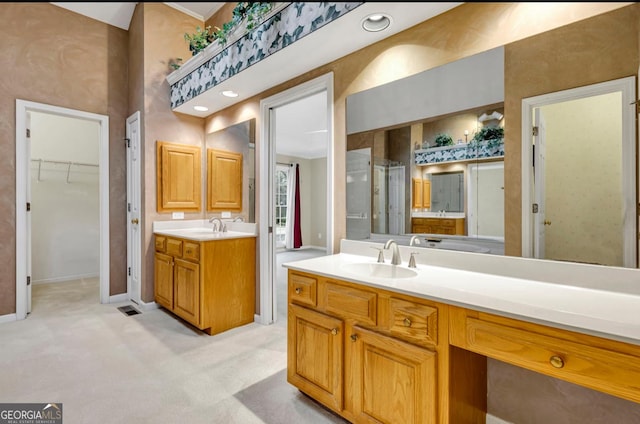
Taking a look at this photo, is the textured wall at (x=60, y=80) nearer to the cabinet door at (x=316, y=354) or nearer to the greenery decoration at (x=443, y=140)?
the cabinet door at (x=316, y=354)

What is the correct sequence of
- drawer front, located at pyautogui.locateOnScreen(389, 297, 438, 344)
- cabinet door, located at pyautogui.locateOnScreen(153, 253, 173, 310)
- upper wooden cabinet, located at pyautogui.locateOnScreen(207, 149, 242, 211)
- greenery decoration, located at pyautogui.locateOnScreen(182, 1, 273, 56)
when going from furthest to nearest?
upper wooden cabinet, located at pyautogui.locateOnScreen(207, 149, 242, 211) → cabinet door, located at pyautogui.locateOnScreen(153, 253, 173, 310) → greenery decoration, located at pyautogui.locateOnScreen(182, 1, 273, 56) → drawer front, located at pyautogui.locateOnScreen(389, 297, 438, 344)

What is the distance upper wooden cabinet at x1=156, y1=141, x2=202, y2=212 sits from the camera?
3.36 m

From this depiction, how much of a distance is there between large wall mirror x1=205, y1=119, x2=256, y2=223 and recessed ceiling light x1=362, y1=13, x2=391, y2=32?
5.14 feet

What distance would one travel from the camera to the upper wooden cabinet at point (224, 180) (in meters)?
3.27

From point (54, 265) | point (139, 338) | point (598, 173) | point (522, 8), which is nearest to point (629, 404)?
point (598, 173)

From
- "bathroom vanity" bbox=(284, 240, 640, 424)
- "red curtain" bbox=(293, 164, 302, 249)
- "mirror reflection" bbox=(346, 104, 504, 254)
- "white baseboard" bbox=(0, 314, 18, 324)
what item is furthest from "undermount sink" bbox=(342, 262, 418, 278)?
"red curtain" bbox=(293, 164, 302, 249)

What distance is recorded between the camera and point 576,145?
1340 millimetres

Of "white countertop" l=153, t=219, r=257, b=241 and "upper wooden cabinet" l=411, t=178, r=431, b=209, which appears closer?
"upper wooden cabinet" l=411, t=178, r=431, b=209

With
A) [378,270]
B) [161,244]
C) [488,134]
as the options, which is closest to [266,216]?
[161,244]

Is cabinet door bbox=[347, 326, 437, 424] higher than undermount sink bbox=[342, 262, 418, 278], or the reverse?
undermount sink bbox=[342, 262, 418, 278]

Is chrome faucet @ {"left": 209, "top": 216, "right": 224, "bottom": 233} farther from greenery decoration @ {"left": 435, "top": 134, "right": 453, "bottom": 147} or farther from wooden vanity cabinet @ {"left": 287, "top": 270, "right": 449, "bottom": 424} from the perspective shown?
greenery decoration @ {"left": 435, "top": 134, "right": 453, "bottom": 147}

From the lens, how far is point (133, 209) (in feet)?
11.7

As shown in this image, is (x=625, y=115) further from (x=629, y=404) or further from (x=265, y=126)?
(x=265, y=126)

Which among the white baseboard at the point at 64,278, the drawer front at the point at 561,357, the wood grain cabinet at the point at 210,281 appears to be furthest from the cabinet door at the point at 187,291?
the white baseboard at the point at 64,278
